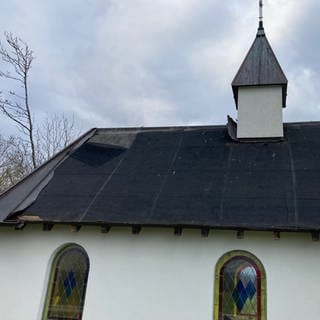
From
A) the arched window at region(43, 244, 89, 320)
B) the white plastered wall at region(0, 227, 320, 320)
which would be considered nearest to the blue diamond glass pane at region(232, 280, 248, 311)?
the white plastered wall at region(0, 227, 320, 320)

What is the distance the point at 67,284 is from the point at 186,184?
274cm

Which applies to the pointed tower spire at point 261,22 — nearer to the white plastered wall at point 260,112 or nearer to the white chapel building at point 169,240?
the white plastered wall at point 260,112

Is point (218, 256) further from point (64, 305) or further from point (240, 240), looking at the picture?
point (64, 305)

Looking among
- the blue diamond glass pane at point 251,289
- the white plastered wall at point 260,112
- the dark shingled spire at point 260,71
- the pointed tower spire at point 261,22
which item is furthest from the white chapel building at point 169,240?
the pointed tower spire at point 261,22

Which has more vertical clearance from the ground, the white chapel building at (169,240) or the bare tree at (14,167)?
the bare tree at (14,167)

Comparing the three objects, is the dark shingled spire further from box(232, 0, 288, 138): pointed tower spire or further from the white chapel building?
the white chapel building

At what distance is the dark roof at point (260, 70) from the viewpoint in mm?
7859

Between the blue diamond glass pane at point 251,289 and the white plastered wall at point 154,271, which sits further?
the blue diamond glass pane at point 251,289

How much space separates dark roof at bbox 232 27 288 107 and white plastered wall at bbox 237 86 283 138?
15cm

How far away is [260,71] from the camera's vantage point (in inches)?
319

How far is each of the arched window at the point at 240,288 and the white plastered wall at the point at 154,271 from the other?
111 millimetres

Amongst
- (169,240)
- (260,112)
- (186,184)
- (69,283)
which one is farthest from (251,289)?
(260,112)

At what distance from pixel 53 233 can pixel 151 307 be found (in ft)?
6.95

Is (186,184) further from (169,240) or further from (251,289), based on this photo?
(251,289)
